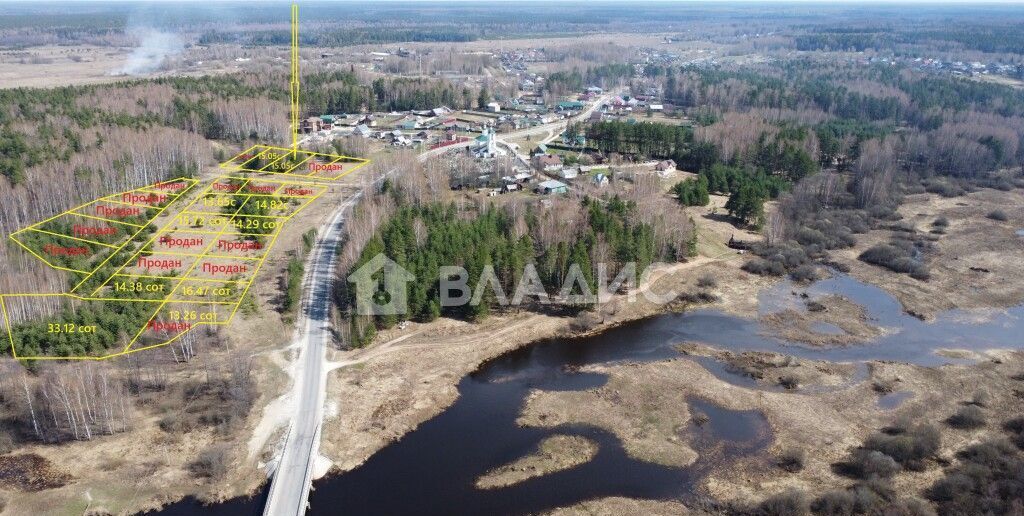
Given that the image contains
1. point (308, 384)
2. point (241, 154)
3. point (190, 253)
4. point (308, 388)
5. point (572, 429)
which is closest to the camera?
point (572, 429)

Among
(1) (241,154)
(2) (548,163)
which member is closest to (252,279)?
(1) (241,154)

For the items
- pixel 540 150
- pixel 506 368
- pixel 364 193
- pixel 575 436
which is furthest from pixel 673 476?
pixel 540 150

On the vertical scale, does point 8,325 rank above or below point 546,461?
above

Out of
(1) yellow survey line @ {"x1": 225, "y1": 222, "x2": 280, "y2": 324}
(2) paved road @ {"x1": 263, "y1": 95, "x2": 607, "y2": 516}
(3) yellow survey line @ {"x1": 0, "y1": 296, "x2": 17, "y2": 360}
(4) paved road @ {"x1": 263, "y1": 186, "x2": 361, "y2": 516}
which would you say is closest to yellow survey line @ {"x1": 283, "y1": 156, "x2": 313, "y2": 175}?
(2) paved road @ {"x1": 263, "y1": 95, "x2": 607, "y2": 516}

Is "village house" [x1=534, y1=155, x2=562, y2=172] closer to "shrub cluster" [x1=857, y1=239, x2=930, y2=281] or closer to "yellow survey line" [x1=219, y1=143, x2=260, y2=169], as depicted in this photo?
"shrub cluster" [x1=857, y1=239, x2=930, y2=281]

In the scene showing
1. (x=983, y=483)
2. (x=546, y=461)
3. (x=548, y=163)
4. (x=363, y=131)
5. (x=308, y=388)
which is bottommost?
(x=546, y=461)

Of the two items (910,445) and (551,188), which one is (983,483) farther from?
(551,188)
